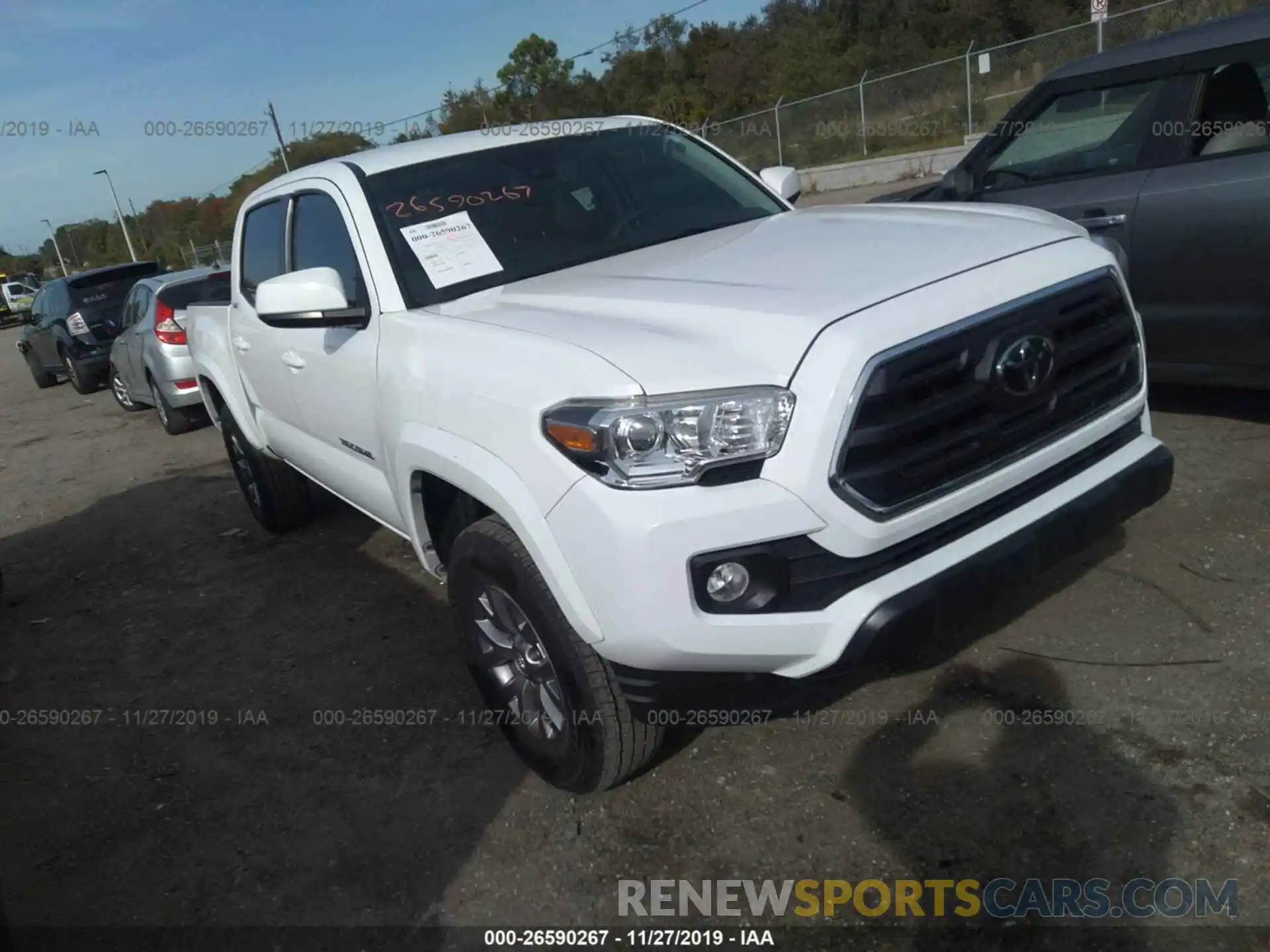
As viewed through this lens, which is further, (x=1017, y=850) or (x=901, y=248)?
(x=901, y=248)

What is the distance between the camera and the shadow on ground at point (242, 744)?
2.83 meters

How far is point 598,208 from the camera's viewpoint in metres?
3.67

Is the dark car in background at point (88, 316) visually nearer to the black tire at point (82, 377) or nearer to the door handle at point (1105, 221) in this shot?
the black tire at point (82, 377)

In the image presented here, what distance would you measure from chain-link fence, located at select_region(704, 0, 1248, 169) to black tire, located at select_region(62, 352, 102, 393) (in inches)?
529

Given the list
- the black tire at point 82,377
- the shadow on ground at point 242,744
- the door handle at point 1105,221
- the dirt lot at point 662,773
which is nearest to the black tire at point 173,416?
the shadow on ground at point 242,744

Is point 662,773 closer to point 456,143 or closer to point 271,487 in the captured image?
point 456,143

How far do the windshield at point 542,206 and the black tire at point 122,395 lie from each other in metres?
8.33

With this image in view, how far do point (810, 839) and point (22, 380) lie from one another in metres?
19.5

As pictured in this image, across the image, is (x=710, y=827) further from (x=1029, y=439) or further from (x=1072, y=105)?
(x=1072, y=105)

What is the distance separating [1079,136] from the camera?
479 centimetres

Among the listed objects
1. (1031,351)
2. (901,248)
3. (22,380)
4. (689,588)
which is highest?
(901,248)

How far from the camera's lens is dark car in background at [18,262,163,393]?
42.4 feet

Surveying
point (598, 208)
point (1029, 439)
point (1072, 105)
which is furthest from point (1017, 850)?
point (1072, 105)

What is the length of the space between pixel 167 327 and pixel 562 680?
7.55 metres
